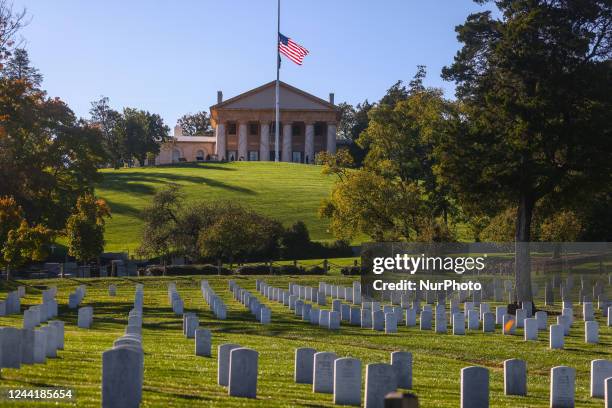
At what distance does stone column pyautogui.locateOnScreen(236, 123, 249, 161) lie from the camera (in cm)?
12612

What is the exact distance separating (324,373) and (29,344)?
4.52m

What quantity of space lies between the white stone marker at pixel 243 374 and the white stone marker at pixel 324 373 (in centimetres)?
122

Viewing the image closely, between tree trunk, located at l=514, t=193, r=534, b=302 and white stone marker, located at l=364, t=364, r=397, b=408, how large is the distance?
23.2 m

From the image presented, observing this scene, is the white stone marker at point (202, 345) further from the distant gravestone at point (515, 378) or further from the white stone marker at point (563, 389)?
the white stone marker at point (563, 389)

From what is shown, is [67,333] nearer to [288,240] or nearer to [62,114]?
[62,114]

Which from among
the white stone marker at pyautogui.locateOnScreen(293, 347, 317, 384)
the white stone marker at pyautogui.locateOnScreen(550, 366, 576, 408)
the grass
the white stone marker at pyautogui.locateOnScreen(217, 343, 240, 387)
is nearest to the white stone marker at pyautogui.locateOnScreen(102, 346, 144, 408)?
the grass

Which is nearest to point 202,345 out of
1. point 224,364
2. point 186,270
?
point 224,364

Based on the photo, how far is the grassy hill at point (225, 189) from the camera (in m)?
72.8

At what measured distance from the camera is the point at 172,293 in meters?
35.8

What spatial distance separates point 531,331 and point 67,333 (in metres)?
11.6

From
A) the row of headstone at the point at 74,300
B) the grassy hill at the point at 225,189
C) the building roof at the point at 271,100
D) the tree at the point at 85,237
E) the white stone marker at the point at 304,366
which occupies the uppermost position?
the building roof at the point at 271,100

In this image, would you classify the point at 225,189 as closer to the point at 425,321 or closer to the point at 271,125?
the point at 271,125

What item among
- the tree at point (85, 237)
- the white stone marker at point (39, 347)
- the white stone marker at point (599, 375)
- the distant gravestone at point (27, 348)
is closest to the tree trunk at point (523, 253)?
the white stone marker at point (599, 375)

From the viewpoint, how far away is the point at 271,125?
128 metres
